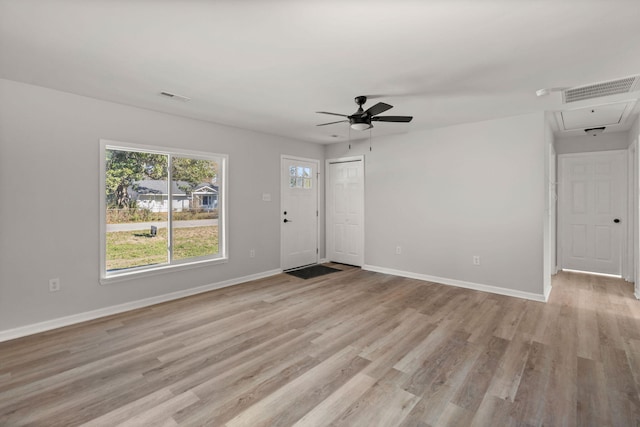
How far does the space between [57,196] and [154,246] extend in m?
1.17

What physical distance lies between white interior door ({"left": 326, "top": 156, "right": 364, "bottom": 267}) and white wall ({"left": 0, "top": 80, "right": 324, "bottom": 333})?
9.81 feet

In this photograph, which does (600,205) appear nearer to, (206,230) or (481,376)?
(481,376)

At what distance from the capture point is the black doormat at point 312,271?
531cm

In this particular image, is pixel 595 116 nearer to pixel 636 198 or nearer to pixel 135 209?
pixel 636 198

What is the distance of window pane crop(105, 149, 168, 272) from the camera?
3.63 m

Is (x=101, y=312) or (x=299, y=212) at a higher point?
(x=299, y=212)

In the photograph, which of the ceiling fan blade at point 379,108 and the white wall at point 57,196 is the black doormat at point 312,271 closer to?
the white wall at point 57,196

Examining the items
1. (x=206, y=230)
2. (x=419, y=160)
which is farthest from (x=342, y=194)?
(x=206, y=230)

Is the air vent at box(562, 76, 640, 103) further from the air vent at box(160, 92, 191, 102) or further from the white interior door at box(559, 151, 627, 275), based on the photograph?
the air vent at box(160, 92, 191, 102)

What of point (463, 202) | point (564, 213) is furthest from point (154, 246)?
point (564, 213)

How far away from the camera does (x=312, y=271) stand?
220 inches

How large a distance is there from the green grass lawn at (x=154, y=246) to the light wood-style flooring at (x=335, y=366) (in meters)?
0.66

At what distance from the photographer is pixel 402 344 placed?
110 inches

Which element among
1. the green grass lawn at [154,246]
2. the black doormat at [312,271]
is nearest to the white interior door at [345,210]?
the black doormat at [312,271]
